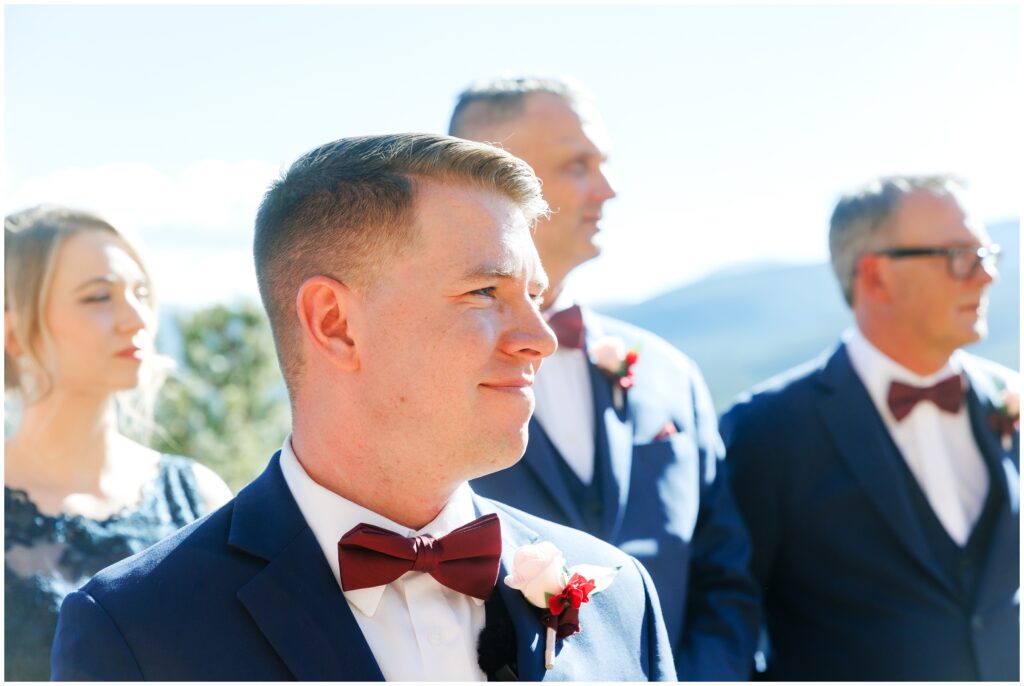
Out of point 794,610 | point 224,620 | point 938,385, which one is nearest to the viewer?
point 224,620

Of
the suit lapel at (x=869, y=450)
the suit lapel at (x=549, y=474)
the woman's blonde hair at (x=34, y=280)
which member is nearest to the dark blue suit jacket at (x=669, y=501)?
the suit lapel at (x=549, y=474)

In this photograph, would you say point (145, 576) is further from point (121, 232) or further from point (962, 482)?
point (962, 482)

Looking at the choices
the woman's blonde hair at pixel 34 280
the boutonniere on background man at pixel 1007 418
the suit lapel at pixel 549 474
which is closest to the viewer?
the suit lapel at pixel 549 474

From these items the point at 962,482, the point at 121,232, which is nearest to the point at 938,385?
the point at 962,482

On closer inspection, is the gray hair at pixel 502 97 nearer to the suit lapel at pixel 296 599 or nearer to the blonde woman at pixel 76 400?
the blonde woman at pixel 76 400

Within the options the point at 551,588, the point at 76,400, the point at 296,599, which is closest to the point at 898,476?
the point at 551,588

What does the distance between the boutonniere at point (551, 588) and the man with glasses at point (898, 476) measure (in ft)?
6.69

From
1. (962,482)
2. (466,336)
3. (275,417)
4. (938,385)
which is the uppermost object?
(466,336)

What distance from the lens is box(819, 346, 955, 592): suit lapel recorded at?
417 cm

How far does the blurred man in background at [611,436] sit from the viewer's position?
3451mm

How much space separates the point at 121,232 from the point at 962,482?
3553 millimetres

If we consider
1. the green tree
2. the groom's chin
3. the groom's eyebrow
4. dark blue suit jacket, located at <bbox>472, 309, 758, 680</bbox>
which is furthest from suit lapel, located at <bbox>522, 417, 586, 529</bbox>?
the green tree

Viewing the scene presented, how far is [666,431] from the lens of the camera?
12.3 feet

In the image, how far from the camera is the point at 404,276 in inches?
90.3
